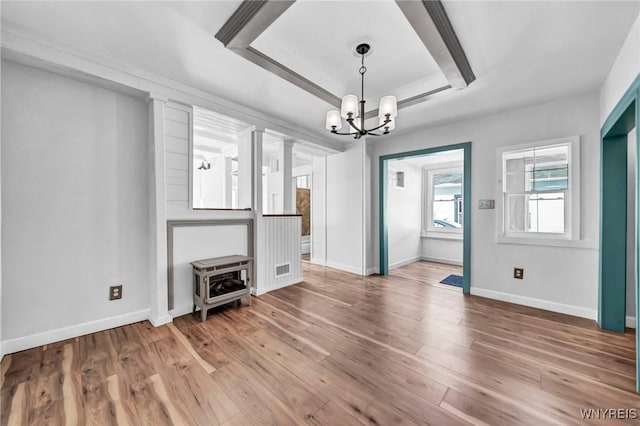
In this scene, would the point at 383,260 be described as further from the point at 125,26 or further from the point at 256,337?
the point at 125,26

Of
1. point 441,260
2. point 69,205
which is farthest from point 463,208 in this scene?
point 69,205

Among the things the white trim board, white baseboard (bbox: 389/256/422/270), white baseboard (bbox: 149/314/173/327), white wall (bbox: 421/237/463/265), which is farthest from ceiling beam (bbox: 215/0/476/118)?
white wall (bbox: 421/237/463/265)

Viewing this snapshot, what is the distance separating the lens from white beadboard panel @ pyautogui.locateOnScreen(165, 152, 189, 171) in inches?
102

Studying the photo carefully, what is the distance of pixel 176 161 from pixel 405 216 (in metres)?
4.45

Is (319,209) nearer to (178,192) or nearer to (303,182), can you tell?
(303,182)

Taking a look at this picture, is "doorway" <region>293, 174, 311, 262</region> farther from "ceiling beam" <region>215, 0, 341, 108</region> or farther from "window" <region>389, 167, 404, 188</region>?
"ceiling beam" <region>215, 0, 341, 108</region>

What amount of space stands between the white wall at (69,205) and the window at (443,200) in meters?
5.53

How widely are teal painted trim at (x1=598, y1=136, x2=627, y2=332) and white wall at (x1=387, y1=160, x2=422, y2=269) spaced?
108 inches

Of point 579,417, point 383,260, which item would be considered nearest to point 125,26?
point 579,417

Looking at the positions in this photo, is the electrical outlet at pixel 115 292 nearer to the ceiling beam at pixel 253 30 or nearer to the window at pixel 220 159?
the window at pixel 220 159

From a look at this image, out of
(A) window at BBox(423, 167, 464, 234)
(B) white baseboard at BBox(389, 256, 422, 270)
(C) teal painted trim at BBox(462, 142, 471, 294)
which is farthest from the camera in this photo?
(A) window at BBox(423, 167, 464, 234)

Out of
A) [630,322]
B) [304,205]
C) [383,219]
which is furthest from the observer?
[304,205]

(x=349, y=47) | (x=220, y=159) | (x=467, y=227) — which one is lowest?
(x=467, y=227)

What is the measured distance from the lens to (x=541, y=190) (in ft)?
10.0
